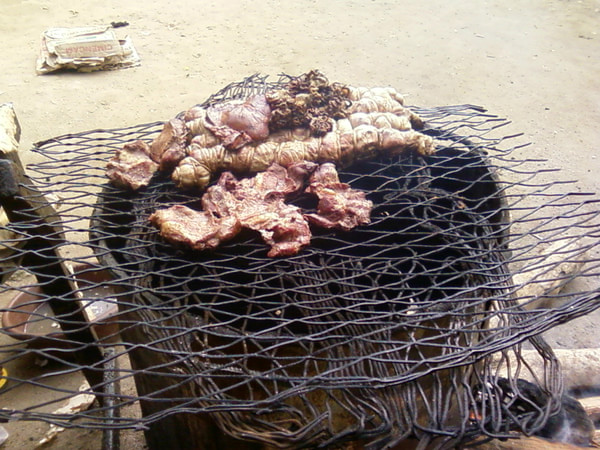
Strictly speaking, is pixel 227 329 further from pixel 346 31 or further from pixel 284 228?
pixel 346 31

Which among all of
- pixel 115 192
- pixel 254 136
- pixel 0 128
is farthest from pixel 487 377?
pixel 0 128

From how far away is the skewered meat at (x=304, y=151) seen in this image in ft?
7.84

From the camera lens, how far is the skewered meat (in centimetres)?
239

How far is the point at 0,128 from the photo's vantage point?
2.16 meters

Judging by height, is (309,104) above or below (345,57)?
above

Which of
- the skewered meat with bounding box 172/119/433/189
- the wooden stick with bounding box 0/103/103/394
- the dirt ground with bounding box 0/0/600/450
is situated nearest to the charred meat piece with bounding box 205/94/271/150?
the skewered meat with bounding box 172/119/433/189

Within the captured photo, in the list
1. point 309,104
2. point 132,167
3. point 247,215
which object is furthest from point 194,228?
point 309,104

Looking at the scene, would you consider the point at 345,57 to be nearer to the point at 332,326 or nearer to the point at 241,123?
the point at 241,123

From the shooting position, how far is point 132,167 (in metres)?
2.40

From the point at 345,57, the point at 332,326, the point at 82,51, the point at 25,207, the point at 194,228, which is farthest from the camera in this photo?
the point at 345,57

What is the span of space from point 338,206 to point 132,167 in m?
1.08

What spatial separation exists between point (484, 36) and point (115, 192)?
7.18m

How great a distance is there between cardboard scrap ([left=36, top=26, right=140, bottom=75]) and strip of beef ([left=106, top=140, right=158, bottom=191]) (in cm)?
508

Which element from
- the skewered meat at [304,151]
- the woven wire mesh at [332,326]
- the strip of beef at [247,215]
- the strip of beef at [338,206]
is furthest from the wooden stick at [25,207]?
the strip of beef at [338,206]
